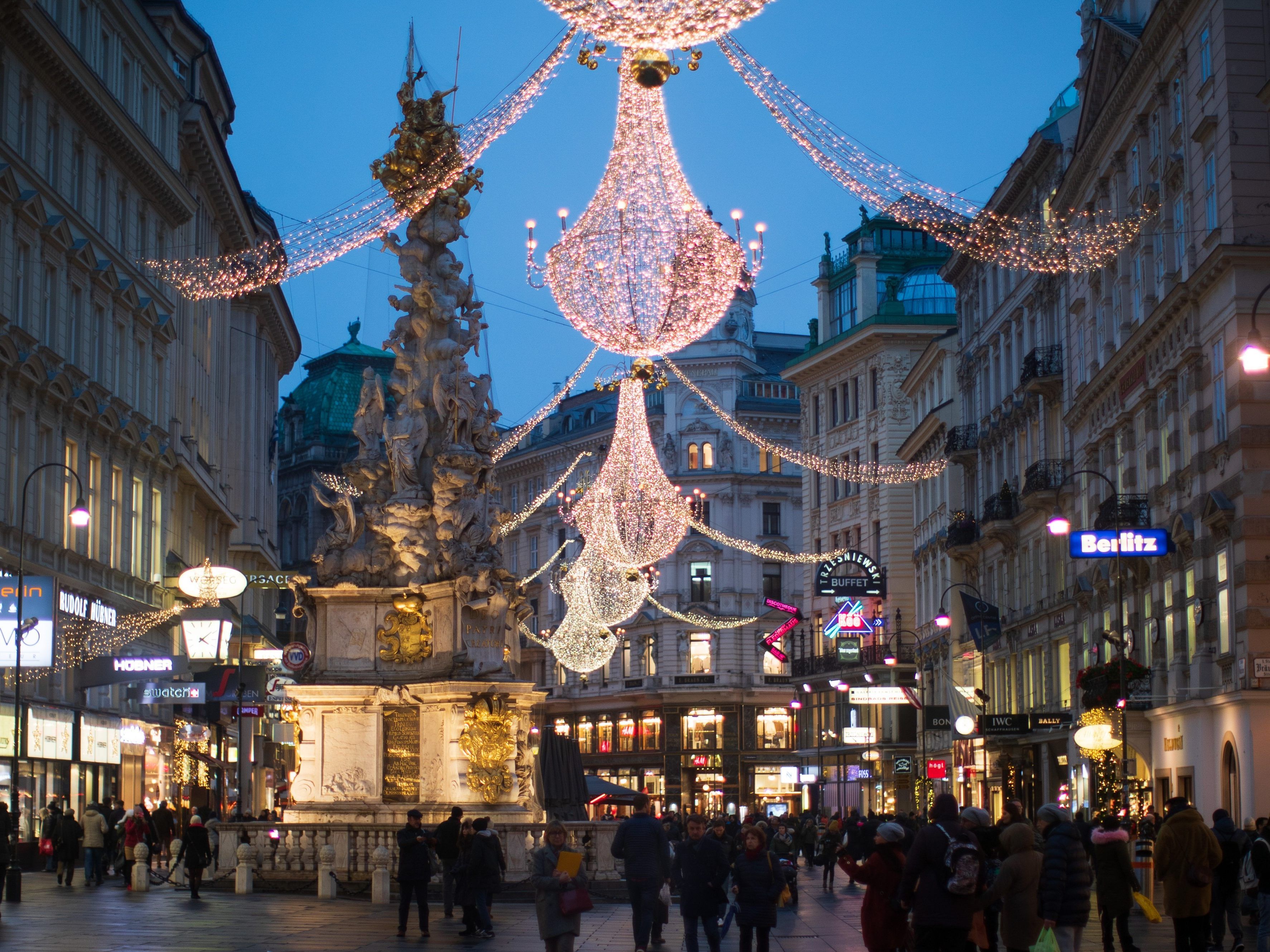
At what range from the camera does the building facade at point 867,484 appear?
284 ft

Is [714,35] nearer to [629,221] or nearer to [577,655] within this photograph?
[629,221]

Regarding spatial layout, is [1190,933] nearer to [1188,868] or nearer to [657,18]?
[1188,868]

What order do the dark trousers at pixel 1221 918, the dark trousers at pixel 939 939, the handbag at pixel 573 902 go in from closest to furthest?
the dark trousers at pixel 939 939
the handbag at pixel 573 902
the dark trousers at pixel 1221 918

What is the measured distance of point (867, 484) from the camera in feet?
297

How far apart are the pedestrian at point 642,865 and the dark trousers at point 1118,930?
5.05 meters

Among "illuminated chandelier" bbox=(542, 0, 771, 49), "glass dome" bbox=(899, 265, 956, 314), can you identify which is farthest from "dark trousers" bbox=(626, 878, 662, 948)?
"glass dome" bbox=(899, 265, 956, 314)

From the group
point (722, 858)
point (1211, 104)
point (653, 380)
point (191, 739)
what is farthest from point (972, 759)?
point (722, 858)

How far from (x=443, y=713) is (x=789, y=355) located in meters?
91.2

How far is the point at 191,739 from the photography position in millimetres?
57312

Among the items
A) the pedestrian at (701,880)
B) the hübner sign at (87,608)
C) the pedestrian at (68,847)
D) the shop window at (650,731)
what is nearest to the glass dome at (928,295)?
the shop window at (650,731)

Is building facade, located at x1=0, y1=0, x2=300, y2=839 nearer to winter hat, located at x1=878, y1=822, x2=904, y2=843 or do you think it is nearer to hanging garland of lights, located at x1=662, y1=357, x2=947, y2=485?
hanging garland of lights, located at x1=662, y1=357, x2=947, y2=485

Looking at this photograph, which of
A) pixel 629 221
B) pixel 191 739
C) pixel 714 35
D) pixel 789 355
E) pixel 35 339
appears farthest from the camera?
pixel 789 355

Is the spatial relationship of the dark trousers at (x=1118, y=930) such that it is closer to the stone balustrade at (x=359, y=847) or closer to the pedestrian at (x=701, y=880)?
the pedestrian at (x=701, y=880)

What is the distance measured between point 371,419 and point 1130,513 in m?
21.7
